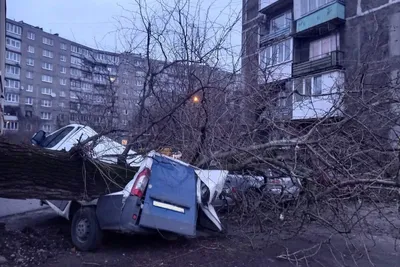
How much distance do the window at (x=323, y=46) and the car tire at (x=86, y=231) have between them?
58.9 feet

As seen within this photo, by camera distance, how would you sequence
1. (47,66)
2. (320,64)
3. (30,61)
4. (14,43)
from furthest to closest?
(47,66) → (30,61) → (14,43) → (320,64)

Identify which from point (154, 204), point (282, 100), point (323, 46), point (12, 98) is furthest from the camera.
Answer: point (12, 98)

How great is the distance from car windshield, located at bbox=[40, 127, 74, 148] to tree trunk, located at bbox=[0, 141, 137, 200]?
2287mm

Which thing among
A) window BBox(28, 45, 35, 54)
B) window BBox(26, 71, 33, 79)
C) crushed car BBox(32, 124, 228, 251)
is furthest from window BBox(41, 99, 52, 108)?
crushed car BBox(32, 124, 228, 251)

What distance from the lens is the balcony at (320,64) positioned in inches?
745

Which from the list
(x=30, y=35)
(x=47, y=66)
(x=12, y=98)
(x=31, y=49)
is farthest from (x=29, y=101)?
(x=30, y=35)

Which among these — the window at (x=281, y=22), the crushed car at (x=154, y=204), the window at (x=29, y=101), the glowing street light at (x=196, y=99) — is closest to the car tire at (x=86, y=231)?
the crushed car at (x=154, y=204)

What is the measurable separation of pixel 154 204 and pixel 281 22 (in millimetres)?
21504

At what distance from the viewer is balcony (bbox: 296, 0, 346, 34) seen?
20.3 m

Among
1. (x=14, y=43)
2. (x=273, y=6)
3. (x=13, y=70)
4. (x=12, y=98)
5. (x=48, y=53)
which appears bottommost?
(x=12, y=98)

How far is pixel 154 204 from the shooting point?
5.28 m

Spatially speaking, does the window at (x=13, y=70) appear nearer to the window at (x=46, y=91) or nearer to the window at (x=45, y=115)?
the window at (x=46, y=91)

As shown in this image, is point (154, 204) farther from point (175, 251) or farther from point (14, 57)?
point (14, 57)

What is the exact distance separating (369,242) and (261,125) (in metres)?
2.98
